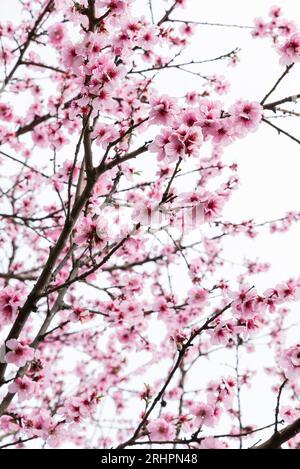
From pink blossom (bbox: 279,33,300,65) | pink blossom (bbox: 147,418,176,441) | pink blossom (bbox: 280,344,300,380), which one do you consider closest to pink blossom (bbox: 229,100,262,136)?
pink blossom (bbox: 279,33,300,65)

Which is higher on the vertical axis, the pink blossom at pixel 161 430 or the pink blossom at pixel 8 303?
the pink blossom at pixel 8 303

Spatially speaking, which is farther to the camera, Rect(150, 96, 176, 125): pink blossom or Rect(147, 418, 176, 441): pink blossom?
Rect(147, 418, 176, 441): pink blossom

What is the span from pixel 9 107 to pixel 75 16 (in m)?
3.66

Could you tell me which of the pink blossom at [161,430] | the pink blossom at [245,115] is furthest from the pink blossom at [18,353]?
the pink blossom at [245,115]

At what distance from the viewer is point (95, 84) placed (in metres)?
2.91

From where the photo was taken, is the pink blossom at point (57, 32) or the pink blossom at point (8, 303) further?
the pink blossom at point (57, 32)

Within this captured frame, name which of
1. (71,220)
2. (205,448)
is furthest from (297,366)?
(71,220)

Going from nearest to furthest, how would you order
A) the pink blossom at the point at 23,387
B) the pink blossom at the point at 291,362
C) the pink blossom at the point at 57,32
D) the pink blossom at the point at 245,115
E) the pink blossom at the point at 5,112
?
the pink blossom at the point at 291,362 < the pink blossom at the point at 245,115 < the pink blossom at the point at 23,387 < the pink blossom at the point at 57,32 < the pink blossom at the point at 5,112

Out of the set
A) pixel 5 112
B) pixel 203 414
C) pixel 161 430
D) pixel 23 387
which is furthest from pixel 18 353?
pixel 5 112

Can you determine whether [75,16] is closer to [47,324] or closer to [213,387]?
[47,324]

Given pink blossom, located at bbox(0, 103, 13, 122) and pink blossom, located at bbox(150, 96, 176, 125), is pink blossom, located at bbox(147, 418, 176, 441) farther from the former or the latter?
pink blossom, located at bbox(0, 103, 13, 122)

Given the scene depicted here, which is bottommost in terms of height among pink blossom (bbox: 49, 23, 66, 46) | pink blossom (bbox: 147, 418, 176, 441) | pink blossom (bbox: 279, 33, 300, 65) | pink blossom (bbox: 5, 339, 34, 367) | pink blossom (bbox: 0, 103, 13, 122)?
pink blossom (bbox: 147, 418, 176, 441)

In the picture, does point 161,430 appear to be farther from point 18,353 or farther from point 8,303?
point 8,303

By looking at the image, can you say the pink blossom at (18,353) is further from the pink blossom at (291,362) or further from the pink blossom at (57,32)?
the pink blossom at (57,32)
